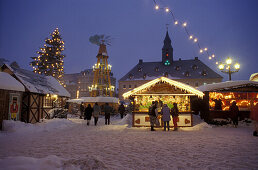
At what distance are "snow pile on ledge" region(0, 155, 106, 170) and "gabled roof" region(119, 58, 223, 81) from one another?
48.7 m

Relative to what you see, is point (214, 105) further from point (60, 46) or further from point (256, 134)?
point (60, 46)

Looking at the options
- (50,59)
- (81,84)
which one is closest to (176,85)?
(50,59)

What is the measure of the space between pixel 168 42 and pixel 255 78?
36.6 m

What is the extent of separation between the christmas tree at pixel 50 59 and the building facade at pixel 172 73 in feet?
81.4

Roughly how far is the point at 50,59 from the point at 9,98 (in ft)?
75.0

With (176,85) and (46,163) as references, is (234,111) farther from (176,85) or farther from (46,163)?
(46,163)

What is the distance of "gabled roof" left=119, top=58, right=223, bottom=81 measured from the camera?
50.1 meters

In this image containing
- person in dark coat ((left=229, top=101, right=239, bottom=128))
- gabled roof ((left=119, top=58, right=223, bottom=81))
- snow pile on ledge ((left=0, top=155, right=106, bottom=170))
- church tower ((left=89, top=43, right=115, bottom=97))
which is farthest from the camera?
gabled roof ((left=119, top=58, right=223, bottom=81))

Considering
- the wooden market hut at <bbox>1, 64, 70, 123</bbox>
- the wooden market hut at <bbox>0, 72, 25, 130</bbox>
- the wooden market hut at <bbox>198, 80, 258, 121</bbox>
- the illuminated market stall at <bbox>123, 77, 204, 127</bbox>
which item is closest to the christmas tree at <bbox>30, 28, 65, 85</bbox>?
the wooden market hut at <bbox>1, 64, 70, 123</bbox>

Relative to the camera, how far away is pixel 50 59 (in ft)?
109

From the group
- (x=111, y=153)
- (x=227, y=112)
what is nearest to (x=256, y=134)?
(x=227, y=112)

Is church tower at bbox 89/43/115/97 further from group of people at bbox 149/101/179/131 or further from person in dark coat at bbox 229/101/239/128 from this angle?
person in dark coat at bbox 229/101/239/128

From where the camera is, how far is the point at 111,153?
602 cm

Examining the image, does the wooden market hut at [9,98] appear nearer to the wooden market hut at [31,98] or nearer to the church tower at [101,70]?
the wooden market hut at [31,98]
